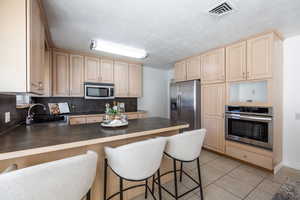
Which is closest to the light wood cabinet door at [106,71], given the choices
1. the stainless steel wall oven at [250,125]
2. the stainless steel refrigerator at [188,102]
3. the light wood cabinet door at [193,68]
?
the stainless steel refrigerator at [188,102]

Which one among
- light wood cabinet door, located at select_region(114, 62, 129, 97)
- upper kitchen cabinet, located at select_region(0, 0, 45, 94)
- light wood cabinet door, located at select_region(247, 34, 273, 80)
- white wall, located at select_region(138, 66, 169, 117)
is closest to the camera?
upper kitchen cabinet, located at select_region(0, 0, 45, 94)

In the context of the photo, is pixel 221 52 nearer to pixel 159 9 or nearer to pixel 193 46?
pixel 193 46

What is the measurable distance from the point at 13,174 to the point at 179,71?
381 centimetres

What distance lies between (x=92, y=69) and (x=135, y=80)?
50.5 inches

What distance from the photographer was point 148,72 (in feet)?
16.1

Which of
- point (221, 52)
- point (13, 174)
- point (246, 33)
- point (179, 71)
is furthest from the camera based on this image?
point (179, 71)

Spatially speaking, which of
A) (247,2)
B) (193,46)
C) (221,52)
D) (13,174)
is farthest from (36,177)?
(221,52)

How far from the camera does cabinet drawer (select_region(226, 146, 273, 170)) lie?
2.24 meters

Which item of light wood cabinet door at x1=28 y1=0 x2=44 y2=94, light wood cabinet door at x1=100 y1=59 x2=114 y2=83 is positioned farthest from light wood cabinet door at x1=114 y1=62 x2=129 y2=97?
light wood cabinet door at x1=28 y1=0 x2=44 y2=94

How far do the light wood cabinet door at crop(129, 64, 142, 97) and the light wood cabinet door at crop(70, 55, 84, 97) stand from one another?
1357 mm

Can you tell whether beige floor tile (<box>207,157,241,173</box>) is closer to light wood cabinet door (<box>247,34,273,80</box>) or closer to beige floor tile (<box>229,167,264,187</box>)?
beige floor tile (<box>229,167,264,187</box>)

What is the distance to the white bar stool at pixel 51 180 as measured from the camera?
63 centimetres

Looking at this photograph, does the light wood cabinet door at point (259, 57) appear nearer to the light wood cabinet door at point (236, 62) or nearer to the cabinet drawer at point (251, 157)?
the light wood cabinet door at point (236, 62)

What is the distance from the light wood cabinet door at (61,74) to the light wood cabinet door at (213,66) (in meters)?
3.31
